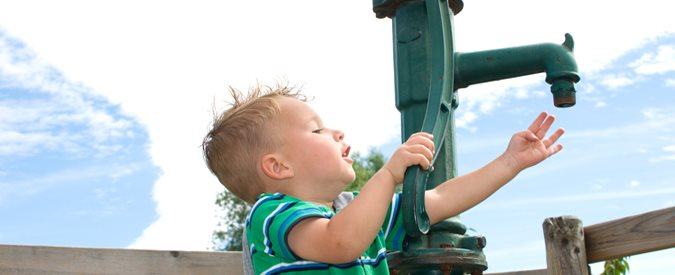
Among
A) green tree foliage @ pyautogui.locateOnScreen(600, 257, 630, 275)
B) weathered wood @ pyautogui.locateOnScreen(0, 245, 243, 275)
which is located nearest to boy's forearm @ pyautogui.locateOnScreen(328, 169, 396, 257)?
weathered wood @ pyautogui.locateOnScreen(0, 245, 243, 275)

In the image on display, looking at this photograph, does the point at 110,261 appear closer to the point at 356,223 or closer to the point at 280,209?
the point at 280,209

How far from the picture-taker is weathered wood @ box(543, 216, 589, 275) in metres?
2.41

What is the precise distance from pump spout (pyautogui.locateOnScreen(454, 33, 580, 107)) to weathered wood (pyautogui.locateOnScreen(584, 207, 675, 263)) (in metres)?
0.80

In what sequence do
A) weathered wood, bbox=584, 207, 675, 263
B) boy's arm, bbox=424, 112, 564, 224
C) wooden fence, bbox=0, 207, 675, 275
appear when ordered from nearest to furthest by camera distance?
1. boy's arm, bbox=424, 112, 564, 224
2. weathered wood, bbox=584, 207, 675, 263
3. wooden fence, bbox=0, 207, 675, 275

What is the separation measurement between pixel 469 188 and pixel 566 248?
996 millimetres

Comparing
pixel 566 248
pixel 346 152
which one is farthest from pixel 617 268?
pixel 346 152

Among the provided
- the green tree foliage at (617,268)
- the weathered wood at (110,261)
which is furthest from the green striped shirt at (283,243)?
the green tree foliage at (617,268)

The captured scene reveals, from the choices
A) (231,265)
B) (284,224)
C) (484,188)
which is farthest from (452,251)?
(231,265)

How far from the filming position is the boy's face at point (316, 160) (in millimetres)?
1433

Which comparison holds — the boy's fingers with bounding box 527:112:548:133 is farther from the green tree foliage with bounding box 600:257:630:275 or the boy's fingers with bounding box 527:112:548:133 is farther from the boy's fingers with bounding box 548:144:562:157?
the green tree foliage with bounding box 600:257:630:275

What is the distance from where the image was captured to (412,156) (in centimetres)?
127

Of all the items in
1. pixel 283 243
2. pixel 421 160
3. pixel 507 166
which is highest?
pixel 507 166

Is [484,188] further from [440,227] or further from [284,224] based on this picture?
[284,224]

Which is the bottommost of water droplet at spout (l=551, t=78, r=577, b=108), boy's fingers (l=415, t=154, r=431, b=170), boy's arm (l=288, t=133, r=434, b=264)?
boy's arm (l=288, t=133, r=434, b=264)
